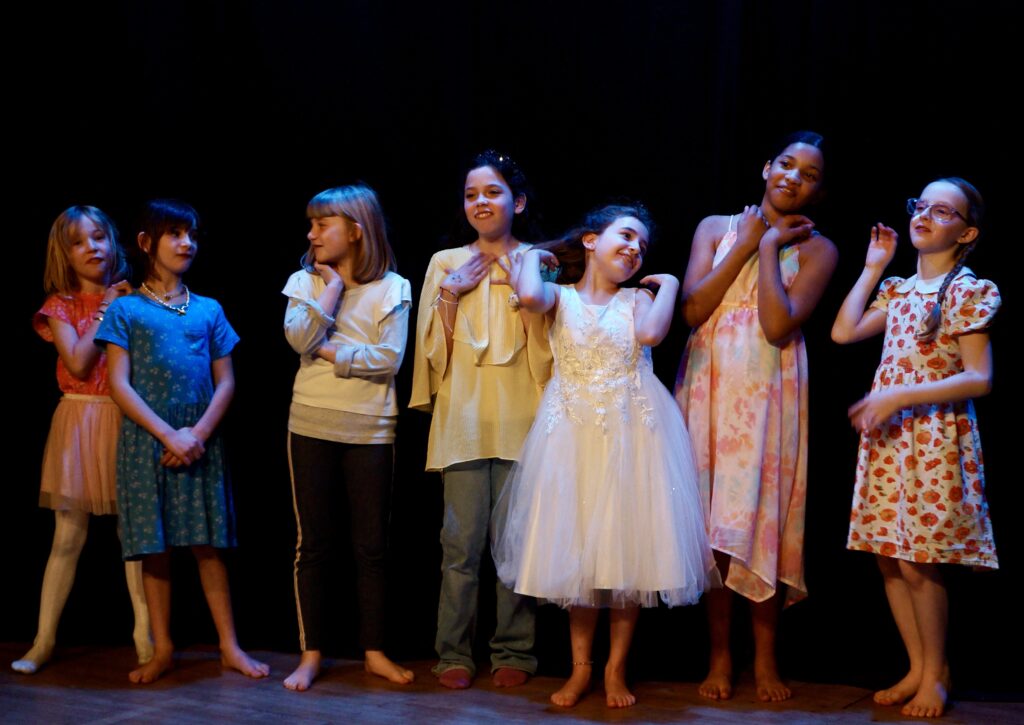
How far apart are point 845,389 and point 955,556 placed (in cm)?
83

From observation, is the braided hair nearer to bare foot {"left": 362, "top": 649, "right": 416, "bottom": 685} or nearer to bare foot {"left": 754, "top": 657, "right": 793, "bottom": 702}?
bare foot {"left": 754, "top": 657, "right": 793, "bottom": 702}

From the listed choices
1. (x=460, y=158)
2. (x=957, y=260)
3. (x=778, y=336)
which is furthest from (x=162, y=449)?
(x=957, y=260)

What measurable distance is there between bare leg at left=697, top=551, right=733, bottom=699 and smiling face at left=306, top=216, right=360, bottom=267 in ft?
4.93

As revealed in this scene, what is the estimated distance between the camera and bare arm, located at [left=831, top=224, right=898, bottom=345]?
3156 millimetres

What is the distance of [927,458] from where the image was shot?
301 cm

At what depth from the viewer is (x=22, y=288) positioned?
14.0ft

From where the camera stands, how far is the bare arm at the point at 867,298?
316 centimetres

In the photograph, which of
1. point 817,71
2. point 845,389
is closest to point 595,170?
point 817,71

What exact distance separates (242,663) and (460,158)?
184 centimetres

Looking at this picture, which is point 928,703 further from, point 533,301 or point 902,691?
point 533,301

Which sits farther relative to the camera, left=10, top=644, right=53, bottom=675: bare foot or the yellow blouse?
left=10, top=644, right=53, bottom=675: bare foot

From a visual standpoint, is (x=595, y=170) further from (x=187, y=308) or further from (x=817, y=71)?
(x=187, y=308)

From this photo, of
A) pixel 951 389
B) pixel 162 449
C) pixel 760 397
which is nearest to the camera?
pixel 951 389

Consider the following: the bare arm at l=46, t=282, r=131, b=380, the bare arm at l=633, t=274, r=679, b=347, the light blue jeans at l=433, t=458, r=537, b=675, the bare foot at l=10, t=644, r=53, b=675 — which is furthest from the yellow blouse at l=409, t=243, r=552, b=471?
the bare foot at l=10, t=644, r=53, b=675
